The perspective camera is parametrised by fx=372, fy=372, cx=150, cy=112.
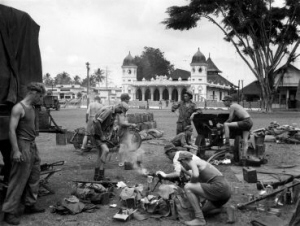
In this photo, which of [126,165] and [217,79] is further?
[217,79]

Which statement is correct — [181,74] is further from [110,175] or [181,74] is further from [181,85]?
[110,175]

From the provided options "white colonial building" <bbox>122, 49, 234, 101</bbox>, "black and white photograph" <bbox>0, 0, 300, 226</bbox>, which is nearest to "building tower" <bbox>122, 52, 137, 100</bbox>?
"white colonial building" <bbox>122, 49, 234, 101</bbox>

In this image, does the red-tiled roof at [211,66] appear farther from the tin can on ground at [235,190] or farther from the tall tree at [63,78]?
the tin can on ground at [235,190]

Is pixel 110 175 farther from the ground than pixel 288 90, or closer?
closer

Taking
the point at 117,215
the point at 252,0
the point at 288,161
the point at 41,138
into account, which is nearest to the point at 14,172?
the point at 117,215

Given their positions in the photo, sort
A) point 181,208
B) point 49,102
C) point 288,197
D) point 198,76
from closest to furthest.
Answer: point 181,208, point 288,197, point 49,102, point 198,76

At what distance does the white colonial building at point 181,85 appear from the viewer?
248 feet

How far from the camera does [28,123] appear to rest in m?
4.98

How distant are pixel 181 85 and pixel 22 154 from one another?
2828 inches

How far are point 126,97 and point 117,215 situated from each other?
380 cm

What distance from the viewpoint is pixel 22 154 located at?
4902 mm

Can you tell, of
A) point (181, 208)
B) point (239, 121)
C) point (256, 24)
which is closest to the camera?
point (181, 208)

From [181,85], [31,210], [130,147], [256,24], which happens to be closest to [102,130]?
[31,210]

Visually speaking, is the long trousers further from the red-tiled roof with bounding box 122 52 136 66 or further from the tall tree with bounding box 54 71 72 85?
the tall tree with bounding box 54 71 72 85
